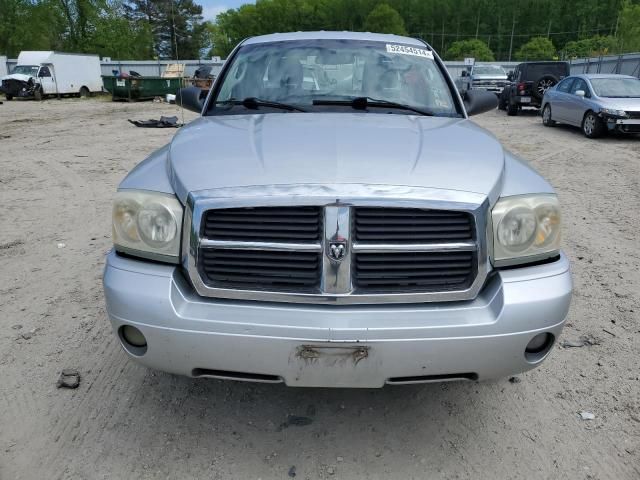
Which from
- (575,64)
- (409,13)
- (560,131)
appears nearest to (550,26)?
(409,13)

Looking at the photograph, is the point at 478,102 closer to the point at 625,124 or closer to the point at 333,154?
the point at 333,154

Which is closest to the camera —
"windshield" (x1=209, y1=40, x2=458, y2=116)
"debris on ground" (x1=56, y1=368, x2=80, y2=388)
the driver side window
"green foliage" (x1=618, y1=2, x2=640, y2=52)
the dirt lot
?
the dirt lot

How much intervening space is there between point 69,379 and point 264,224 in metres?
1.62

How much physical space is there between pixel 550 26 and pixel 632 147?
3897 inches

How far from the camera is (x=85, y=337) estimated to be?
335cm

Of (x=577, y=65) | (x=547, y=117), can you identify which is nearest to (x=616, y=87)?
(x=547, y=117)

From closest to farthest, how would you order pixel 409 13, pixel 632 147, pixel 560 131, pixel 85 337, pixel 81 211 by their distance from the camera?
pixel 85 337
pixel 81 211
pixel 632 147
pixel 560 131
pixel 409 13

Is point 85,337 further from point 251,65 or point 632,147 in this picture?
point 632,147

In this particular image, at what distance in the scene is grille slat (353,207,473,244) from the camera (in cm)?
208

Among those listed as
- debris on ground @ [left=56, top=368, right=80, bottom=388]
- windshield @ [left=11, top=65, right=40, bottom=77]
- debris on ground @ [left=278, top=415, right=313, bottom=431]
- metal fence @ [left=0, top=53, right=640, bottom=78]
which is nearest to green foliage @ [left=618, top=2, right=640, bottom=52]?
metal fence @ [left=0, top=53, right=640, bottom=78]

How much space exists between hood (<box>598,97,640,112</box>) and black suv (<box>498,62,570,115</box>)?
6.27 metres

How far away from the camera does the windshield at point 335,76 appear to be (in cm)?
339

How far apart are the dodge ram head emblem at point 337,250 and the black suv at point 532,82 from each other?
1851cm

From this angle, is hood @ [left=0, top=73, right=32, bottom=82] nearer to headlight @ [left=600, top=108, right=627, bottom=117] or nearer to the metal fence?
the metal fence
